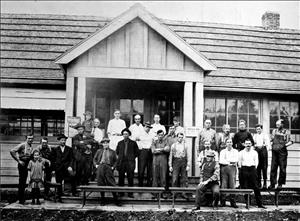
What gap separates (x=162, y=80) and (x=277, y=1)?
4247 millimetres

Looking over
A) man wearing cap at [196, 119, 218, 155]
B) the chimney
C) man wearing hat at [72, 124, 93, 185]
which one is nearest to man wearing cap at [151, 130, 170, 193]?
man wearing cap at [196, 119, 218, 155]

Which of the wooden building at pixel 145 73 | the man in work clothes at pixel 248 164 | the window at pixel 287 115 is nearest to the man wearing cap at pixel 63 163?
the wooden building at pixel 145 73

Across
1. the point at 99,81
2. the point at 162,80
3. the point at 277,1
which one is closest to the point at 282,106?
the point at 277,1

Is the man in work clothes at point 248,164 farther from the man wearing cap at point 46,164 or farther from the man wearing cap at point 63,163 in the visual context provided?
the man wearing cap at point 46,164

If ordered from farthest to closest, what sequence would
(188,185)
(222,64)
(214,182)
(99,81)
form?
(222,64)
(99,81)
(188,185)
(214,182)

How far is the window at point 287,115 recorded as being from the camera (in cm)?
1480

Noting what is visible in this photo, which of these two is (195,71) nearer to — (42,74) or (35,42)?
(42,74)

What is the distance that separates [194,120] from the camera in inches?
480

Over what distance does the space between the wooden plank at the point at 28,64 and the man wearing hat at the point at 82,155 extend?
448cm

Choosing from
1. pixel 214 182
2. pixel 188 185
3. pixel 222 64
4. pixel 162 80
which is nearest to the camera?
pixel 214 182

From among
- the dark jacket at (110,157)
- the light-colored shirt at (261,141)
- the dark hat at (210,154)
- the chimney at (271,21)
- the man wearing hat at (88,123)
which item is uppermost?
the chimney at (271,21)

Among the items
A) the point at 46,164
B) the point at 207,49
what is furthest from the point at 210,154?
the point at 207,49

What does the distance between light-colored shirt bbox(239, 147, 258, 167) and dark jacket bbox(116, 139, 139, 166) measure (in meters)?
2.85

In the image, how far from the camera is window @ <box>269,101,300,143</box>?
14805mm
